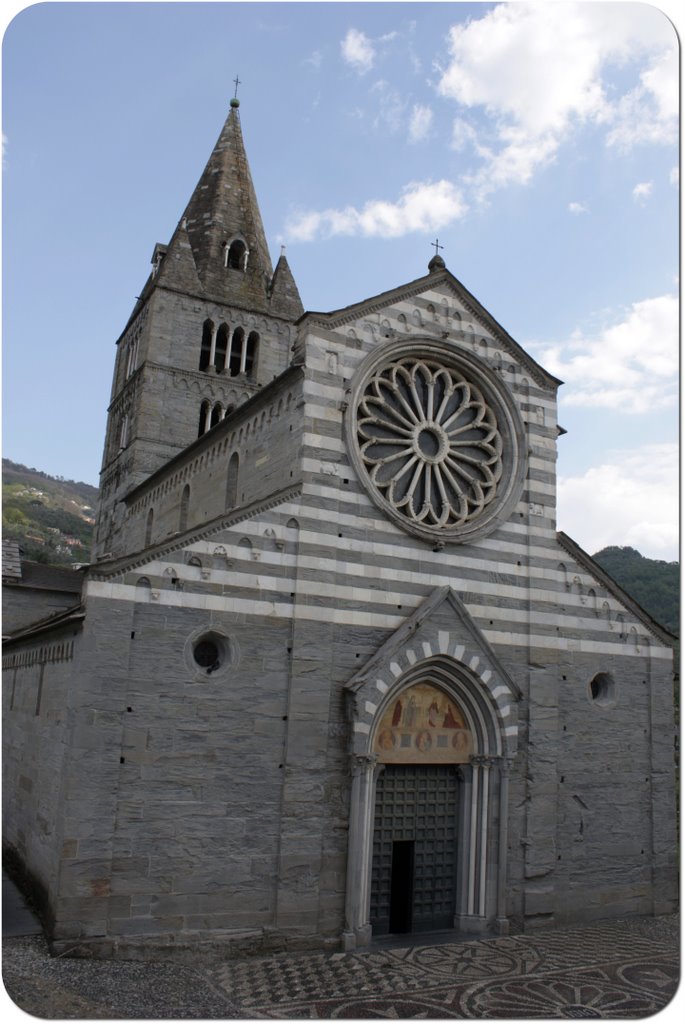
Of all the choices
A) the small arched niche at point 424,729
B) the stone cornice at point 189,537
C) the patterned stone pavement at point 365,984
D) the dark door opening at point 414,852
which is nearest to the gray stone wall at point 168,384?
the stone cornice at point 189,537

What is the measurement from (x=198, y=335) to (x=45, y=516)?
5011cm

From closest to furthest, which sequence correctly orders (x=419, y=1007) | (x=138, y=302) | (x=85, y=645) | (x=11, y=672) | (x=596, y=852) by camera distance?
1. (x=419, y=1007)
2. (x=85, y=645)
3. (x=596, y=852)
4. (x=11, y=672)
5. (x=138, y=302)

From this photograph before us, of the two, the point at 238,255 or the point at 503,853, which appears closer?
the point at 503,853

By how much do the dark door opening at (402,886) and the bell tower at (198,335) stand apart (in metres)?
16.9

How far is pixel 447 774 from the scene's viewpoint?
1647cm

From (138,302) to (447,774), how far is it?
25.6 metres

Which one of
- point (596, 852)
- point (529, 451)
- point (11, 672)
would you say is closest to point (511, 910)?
point (596, 852)

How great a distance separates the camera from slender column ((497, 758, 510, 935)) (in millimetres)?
15727

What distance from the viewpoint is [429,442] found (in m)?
17.6

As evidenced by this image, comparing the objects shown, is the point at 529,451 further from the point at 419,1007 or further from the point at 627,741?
the point at 419,1007

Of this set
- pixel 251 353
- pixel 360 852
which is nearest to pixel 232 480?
pixel 360 852

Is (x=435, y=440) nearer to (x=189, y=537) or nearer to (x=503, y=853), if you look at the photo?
(x=189, y=537)

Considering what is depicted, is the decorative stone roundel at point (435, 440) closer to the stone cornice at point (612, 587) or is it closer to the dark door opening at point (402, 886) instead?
the stone cornice at point (612, 587)

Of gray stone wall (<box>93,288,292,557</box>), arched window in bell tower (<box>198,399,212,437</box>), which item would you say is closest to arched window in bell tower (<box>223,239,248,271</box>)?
gray stone wall (<box>93,288,292,557</box>)
